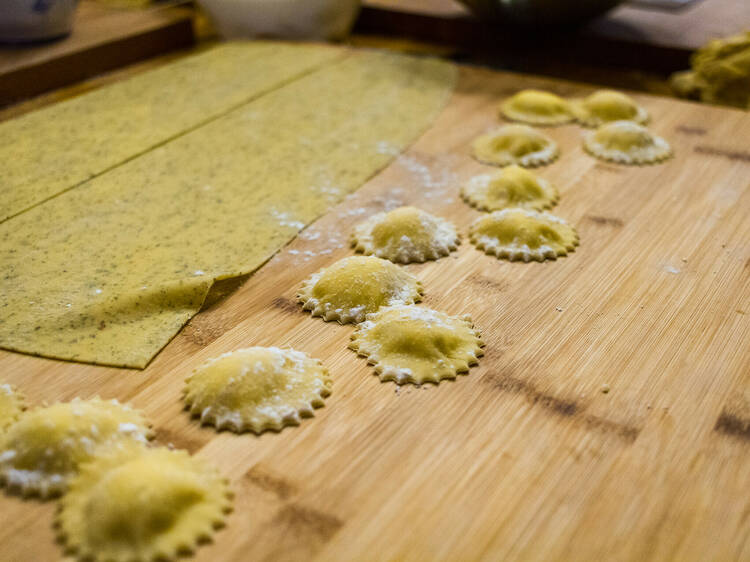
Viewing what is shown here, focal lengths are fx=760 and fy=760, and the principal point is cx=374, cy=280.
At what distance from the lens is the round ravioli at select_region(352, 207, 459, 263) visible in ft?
5.98

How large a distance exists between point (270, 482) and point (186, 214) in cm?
99

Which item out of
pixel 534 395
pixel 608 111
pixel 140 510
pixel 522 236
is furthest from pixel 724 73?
pixel 140 510

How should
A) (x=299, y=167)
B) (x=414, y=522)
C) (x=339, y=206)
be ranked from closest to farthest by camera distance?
(x=414, y=522)
(x=339, y=206)
(x=299, y=167)

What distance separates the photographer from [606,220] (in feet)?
6.53

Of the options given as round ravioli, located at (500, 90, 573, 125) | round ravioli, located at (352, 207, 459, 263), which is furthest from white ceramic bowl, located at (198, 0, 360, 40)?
round ravioli, located at (352, 207, 459, 263)

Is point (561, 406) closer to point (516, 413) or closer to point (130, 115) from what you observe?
point (516, 413)

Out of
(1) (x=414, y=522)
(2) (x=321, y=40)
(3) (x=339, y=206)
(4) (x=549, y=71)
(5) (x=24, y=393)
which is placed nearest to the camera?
(1) (x=414, y=522)

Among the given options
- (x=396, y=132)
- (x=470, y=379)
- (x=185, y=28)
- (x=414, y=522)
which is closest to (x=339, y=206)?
(x=396, y=132)

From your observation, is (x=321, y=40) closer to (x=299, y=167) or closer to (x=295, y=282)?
(x=299, y=167)

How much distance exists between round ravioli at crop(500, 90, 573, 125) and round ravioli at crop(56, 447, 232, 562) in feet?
5.86

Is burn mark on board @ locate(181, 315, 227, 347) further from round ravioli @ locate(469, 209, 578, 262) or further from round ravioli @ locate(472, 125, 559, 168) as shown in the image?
round ravioli @ locate(472, 125, 559, 168)

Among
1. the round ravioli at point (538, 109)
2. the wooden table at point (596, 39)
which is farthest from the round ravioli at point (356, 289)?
the wooden table at point (596, 39)

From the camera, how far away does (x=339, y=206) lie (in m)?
2.06

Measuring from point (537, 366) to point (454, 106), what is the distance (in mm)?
1460
